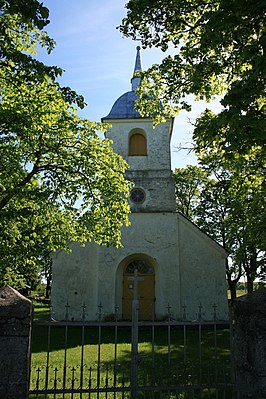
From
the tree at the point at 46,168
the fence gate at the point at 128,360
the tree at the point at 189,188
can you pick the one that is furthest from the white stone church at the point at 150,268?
the tree at the point at 189,188

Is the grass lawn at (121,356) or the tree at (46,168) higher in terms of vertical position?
the tree at (46,168)

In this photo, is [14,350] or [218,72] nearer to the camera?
[14,350]

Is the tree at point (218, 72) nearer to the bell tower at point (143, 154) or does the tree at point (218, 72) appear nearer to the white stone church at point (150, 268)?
the white stone church at point (150, 268)

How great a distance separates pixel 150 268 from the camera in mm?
16234

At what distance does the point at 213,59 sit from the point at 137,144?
10.5 metres

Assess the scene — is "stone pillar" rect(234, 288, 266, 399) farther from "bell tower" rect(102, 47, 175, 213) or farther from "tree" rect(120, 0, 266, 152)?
"bell tower" rect(102, 47, 175, 213)

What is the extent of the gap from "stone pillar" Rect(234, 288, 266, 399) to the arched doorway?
442 inches

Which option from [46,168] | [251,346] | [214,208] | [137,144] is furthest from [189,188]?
[251,346]

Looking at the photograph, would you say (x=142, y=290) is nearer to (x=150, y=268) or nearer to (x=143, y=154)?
(x=150, y=268)

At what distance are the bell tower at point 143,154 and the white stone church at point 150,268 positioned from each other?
0.05 metres

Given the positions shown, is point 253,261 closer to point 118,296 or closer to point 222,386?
point 118,296

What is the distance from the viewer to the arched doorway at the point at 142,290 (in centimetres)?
1559

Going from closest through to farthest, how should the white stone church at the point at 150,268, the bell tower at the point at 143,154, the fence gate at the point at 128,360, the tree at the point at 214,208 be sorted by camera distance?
the fence gate at the point at 128,360, the white stone church at the point at 150,268, the bell tower at the point at 143,154, the tree at the point at 214,208

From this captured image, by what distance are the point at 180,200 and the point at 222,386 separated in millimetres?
23663
